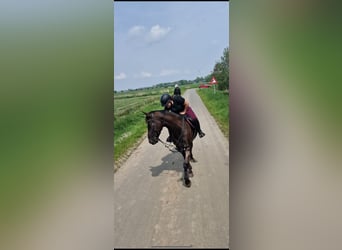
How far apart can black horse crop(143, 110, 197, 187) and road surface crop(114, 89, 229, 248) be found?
6 centimetres

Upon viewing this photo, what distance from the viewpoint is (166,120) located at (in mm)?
2178

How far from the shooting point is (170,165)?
2.25m

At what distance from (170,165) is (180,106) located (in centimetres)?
60

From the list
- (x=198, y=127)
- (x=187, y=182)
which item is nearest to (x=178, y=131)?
(x=198, y=127)

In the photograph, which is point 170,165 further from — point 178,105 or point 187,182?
point 178,105

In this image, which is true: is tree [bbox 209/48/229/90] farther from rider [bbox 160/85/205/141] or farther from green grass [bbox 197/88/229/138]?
rider [bbox 160/85/205/141]

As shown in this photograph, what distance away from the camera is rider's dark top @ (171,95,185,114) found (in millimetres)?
2129

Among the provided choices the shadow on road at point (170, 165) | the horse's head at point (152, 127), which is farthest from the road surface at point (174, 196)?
the horse's head at point (152, 127)

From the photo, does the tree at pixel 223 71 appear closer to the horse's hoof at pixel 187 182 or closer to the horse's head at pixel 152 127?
the horse's head at pixel 152 127

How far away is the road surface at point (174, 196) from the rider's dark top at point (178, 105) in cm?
7

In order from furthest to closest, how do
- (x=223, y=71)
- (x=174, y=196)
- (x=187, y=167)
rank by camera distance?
1. (x=187, y=167)
2. (x=174, y=196)
3. (x=223, y=71)

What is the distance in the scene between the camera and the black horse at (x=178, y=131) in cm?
210
